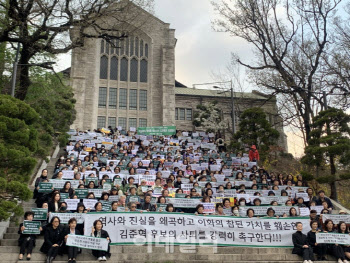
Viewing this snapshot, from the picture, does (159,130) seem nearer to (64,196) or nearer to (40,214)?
(64,196)

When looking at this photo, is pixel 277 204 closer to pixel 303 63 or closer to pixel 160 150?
pixel 160 150

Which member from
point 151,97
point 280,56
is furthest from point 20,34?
point 151,97

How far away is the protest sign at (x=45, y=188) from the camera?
12.1 m

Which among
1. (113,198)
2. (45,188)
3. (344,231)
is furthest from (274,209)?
(45,188)

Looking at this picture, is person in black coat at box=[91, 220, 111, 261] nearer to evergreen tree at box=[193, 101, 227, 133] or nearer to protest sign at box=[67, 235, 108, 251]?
protest sign at box=[67, 235, 108, 251]

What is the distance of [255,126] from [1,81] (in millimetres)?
15698

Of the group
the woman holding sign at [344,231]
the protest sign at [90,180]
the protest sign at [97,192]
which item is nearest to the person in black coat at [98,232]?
the protest sign at [97,192]

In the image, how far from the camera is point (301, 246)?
10.2 meters

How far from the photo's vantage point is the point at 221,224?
10.7 meters

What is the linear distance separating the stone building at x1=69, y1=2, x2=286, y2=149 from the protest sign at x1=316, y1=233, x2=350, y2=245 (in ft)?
91.6

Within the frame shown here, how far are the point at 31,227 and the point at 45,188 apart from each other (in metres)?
2.83

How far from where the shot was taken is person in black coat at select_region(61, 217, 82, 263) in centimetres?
901

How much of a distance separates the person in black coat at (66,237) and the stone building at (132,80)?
27.7 meters

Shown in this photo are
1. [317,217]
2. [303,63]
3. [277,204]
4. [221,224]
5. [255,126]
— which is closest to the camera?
[221,224]
